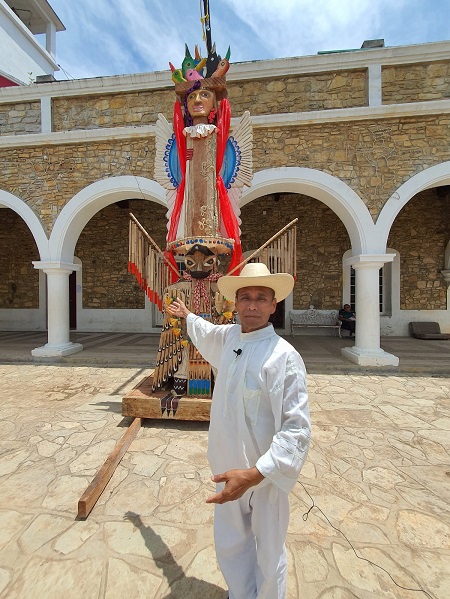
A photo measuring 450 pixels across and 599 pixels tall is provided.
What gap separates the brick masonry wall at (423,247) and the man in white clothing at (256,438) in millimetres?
9098

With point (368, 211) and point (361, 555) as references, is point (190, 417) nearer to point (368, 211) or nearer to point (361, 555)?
point (361, 555)

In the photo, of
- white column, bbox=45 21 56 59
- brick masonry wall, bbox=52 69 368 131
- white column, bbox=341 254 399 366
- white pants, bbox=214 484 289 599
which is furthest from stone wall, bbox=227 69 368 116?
white column, bbox=45 21 56 59

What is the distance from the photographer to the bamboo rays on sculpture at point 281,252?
2.96 meters

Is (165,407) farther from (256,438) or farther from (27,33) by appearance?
(27,33)

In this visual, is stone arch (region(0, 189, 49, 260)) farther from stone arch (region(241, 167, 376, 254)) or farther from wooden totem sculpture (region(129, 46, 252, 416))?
stone arch (region(241, 167, 376, 254))

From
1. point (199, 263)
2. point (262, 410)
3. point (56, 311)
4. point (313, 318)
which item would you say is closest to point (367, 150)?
point (199, 263)

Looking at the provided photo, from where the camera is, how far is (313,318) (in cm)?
892

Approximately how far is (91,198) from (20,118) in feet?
8.61

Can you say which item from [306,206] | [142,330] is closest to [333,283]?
[306,206]

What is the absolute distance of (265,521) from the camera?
1.21 metres

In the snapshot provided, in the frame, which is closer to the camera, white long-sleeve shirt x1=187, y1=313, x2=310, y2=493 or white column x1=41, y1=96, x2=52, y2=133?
white long-sleeve shirt x1=187, y1=313, x2=310, y2=493

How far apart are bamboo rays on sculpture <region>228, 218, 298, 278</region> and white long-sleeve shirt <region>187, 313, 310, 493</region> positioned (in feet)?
5.67

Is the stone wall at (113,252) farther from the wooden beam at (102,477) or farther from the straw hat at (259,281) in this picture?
the straw hat at (259,281)

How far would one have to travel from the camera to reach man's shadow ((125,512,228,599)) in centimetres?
140
